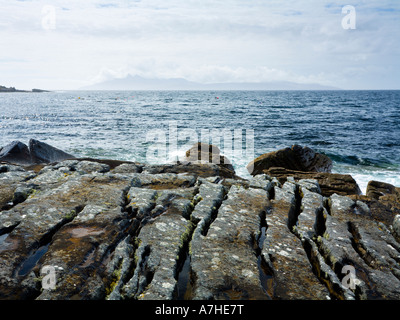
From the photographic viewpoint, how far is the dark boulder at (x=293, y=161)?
19875 mm

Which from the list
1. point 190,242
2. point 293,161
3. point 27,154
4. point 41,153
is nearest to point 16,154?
point 27,154

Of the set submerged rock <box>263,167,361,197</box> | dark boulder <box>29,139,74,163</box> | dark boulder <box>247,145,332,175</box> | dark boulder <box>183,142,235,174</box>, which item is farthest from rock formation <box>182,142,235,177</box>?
dark boulder <box>29,139,74,163</box>

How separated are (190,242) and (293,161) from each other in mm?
16236

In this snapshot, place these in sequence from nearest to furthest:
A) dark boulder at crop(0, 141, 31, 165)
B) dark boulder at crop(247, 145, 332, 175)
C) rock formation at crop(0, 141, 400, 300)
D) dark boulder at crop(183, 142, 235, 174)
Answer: rock formation at crop(0, 141, 400, 300)
dark boulder at crop(0, 141, 31, 165)
dark boulder at crop(183, 142, 235, 174)
dark boulder at crop(247, 145, 332, 175)

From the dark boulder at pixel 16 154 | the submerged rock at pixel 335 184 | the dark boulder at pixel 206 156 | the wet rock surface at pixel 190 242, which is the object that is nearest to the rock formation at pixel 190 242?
the wet rock surface at pixel 190 242

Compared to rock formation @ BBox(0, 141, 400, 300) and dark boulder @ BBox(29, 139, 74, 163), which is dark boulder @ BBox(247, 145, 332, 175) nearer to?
rock formation @ BBox(0, 141, 400, 300)

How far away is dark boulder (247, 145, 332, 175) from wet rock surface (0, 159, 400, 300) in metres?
10.4

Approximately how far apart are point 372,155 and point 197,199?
27.5 metres

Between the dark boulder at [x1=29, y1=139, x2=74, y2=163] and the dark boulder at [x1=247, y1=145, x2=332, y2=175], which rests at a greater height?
the dark boulder at [x1=29, y1=139, x2=74, y2=163]

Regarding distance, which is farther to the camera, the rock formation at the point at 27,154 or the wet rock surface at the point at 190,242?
the rock formation at the point at 27,154

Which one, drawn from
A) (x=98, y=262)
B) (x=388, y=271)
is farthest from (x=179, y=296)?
(x=388, y=271)

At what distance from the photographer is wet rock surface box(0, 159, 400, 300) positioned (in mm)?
4824

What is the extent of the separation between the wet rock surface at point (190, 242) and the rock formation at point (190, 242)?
2 centimetres

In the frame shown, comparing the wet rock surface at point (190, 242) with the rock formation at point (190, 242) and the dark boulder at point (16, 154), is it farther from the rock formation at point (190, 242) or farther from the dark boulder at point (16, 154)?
the dark boulder at point (16, 154)
